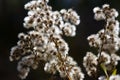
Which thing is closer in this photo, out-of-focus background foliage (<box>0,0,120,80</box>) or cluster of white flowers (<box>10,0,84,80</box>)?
cluster of white flowers (<box>10,0,84,80</box>)

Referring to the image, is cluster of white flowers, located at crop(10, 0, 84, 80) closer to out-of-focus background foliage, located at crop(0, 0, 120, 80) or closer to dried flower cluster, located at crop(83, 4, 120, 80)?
dried flower cluster, located at crop(83, 4, 120, 80)

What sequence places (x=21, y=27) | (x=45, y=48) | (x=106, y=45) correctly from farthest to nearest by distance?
1. (x=21, y=27)
2. (x=106, y=45)
3. (x=45, y=48)

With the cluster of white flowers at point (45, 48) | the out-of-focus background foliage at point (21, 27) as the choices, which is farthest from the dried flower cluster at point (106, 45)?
the out-of-focus background foliage at point (21, 27)

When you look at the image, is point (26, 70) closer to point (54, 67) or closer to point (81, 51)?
point (54, 67)

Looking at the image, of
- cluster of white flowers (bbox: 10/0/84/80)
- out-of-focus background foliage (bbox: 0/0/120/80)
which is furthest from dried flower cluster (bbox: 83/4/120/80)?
out-of-focus background foliage (bbox: 0/0/120/80)

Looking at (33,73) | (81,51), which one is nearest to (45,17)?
(33,73)

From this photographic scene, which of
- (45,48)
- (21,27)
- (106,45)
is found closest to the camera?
(45,48)

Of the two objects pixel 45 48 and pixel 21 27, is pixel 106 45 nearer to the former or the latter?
pixel 45 48

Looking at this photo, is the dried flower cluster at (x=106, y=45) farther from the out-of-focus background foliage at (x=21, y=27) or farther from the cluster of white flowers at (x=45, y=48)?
the out-of-focus background foliage at (x=21, y=27)

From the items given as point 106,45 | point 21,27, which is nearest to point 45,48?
A: point 106,45
